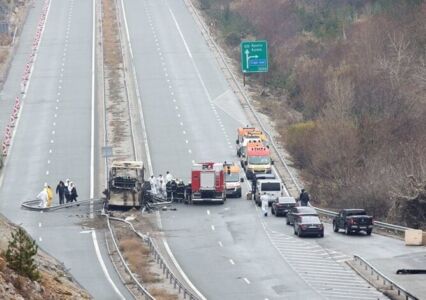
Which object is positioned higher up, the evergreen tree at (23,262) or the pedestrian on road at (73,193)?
the evergreen tree at (23,262)

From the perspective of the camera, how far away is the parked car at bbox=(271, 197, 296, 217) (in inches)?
2485

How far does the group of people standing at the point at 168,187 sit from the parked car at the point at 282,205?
19.1 feet

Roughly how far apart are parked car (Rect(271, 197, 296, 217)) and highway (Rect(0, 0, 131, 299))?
28.3 feet

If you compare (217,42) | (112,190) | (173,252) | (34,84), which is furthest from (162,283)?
(217,42)

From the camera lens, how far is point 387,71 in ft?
316

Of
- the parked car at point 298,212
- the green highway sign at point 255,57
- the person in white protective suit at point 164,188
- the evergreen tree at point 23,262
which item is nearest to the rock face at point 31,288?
the evergreen tree at point 23,262

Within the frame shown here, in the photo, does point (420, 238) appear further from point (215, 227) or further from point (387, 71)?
point (387, 71)

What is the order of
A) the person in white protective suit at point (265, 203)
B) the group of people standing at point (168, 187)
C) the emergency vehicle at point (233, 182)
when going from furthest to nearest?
the emergency vehicle at point (233, 182) → the group of people standing at point (168, 187) → the person in white protective suit at point (265, 203)

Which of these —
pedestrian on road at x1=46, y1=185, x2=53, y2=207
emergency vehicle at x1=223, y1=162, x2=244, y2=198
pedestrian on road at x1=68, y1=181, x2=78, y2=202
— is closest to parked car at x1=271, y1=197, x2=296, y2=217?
emergency vehicle at x1=223, y1=162, x2=244, y2=198

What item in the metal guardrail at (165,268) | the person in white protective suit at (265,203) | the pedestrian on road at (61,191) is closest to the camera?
the metal guardrail at (165,268)

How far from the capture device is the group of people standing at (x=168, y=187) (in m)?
67.5

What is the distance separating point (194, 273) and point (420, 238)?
9.94 meters

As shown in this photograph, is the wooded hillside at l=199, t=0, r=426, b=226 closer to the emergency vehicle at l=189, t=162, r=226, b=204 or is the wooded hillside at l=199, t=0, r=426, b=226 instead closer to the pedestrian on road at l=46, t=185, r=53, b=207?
the emergency vehicle at l=189, t=162, r=226, b=204

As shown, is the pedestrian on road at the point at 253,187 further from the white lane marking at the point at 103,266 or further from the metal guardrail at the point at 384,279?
the metal guardrail at the point at 384,279
